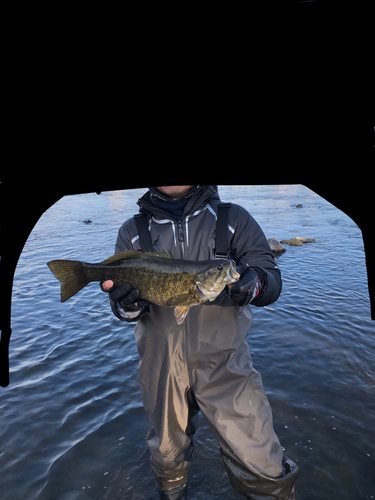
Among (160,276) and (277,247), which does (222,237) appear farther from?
(277,247)

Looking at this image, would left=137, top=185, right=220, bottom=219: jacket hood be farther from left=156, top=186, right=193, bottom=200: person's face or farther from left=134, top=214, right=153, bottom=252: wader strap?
left=134, top=214, right=153, bottom=252: wader strap

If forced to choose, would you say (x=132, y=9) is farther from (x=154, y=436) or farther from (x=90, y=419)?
(x=90, y=419)

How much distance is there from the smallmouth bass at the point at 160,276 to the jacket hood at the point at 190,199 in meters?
0.51

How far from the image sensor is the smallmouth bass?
3250 mm

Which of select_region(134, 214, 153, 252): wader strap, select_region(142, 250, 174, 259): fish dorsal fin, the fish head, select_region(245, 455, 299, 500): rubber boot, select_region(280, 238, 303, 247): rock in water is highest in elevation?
select_region(134, 214, 153, 252): wader strap

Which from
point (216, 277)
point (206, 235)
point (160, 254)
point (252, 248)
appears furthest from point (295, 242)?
point (216, 277)

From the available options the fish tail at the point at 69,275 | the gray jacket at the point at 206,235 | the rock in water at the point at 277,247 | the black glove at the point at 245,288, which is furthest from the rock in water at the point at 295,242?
the fish tail at the point at 69,275

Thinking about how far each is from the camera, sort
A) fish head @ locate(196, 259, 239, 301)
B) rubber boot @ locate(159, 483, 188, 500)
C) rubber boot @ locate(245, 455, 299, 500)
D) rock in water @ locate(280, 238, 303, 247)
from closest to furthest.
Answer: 1. fish head @ locate(196, 259, 239, 301)
2. rubber boot @ locate(245, 455, 299, 500)
3. rubber boot @ locate(159, 483, 188, 500)
4. rock in water @ locate(280, 238, 303, 247)

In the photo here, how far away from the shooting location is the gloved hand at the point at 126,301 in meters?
3.51

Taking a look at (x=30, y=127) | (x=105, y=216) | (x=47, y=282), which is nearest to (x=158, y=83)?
(x=30, y=127)

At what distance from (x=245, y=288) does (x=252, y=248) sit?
609mm

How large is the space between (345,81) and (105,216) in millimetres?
25796

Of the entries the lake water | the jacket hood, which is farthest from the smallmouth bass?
the lake water

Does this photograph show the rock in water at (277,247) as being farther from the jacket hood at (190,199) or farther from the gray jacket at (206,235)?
the jacket hood at (190,199)
